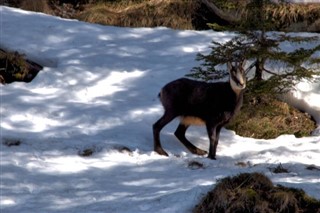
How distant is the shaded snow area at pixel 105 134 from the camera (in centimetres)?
747

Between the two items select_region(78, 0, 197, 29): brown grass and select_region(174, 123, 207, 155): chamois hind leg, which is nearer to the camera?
select_region(174, 123, 207, 155): chamois hind leg

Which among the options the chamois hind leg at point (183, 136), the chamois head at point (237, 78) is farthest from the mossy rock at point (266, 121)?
the chamois head at point (237, 78)

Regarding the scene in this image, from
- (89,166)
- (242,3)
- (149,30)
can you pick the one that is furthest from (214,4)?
(89,166)

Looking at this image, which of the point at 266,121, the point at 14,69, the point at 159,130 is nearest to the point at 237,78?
the point at 159,130

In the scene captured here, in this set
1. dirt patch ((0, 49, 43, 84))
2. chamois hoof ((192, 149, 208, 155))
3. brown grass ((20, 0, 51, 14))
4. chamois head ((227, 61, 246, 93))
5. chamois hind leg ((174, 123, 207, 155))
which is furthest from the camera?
brown grass ((20, 0, 51, 14))

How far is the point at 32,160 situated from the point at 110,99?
2.88 metres

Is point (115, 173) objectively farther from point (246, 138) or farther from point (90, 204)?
point (246, 138)

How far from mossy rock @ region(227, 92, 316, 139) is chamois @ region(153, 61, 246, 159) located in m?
1.11

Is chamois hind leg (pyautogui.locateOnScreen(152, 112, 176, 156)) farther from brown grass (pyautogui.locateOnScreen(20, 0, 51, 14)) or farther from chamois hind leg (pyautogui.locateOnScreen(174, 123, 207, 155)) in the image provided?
brown grass (pyautogui.locateOnScreen(20, 0, 51, 14))

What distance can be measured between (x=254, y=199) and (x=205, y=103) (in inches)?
168

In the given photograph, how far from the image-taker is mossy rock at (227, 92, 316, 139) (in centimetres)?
1066

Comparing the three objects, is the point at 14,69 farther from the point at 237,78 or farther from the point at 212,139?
the point at 237,78

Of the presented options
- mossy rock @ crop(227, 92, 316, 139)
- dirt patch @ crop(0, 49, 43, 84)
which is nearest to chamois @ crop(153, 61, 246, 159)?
mossy rock @ crop(227, 92, 316, 139)

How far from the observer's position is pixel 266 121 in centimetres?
1098
